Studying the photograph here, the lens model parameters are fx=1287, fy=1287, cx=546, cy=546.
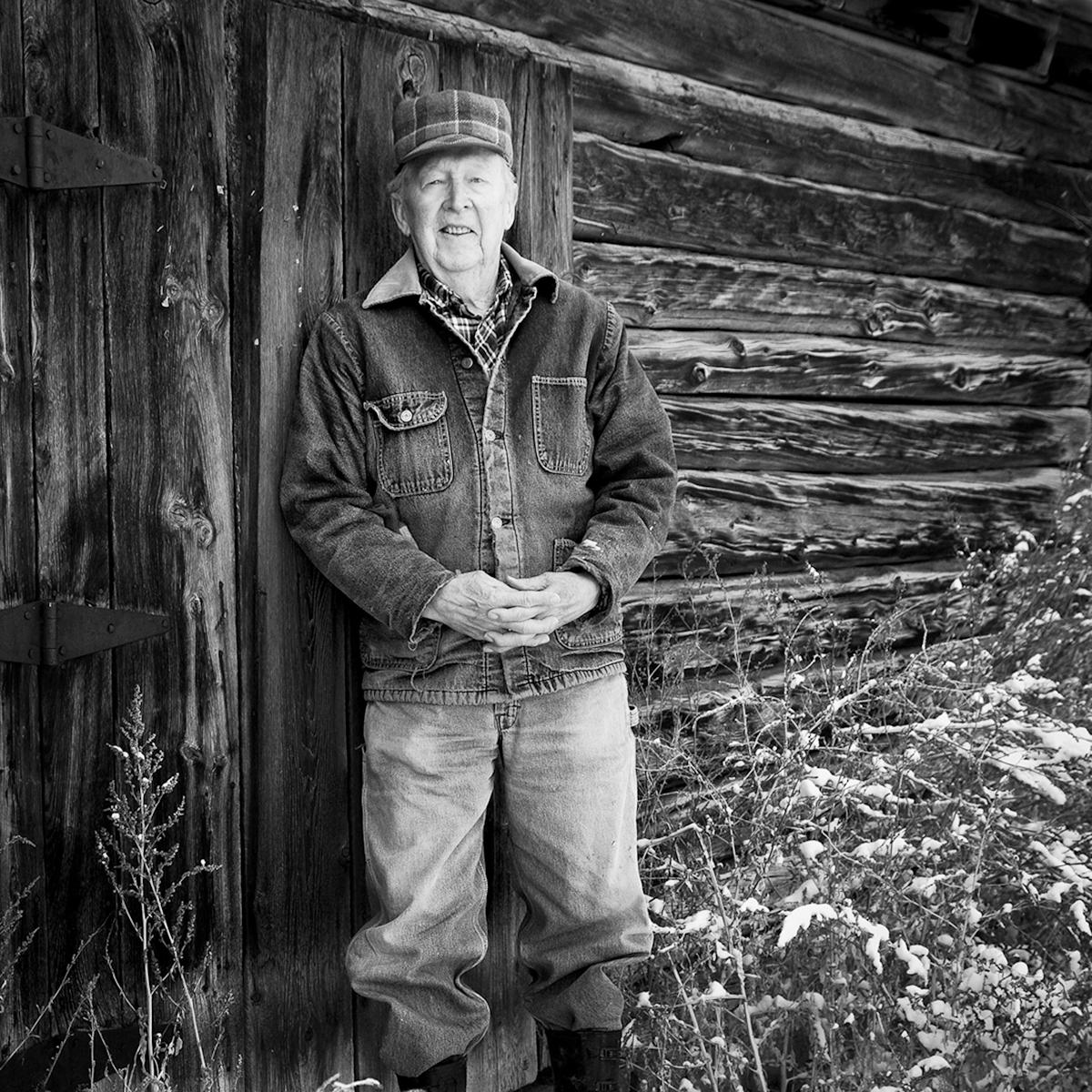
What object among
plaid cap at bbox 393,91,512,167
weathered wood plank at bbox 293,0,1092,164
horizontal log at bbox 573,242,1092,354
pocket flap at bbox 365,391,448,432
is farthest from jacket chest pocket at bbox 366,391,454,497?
horizontal log at bbox 573,242,1092,354

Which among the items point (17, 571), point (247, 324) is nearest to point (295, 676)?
point (17, 571)

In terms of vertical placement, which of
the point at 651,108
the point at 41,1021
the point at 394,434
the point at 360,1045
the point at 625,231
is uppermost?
the point at 651,108

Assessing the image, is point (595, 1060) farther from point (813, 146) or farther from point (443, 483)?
point (813, 146)

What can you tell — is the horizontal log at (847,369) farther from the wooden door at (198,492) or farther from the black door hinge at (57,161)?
the black door hinge at (57,161)

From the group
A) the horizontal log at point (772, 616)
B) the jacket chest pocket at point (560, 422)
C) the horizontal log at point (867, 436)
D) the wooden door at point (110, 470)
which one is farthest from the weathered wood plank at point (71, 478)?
the horizontal log at point (867, 436)

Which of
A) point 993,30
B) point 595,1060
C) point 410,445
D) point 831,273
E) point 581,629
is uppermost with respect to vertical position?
point 993,30

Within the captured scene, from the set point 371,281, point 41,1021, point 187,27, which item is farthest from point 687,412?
point 41,1021

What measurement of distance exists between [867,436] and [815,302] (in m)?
0.52

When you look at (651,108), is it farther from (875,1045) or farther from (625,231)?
(875,1045)

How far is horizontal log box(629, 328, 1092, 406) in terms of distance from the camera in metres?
3.83

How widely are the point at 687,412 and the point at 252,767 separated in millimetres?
1762

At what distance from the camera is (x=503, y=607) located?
2.55 metres

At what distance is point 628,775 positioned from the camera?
2.86m

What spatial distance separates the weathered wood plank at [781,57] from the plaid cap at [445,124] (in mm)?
316
